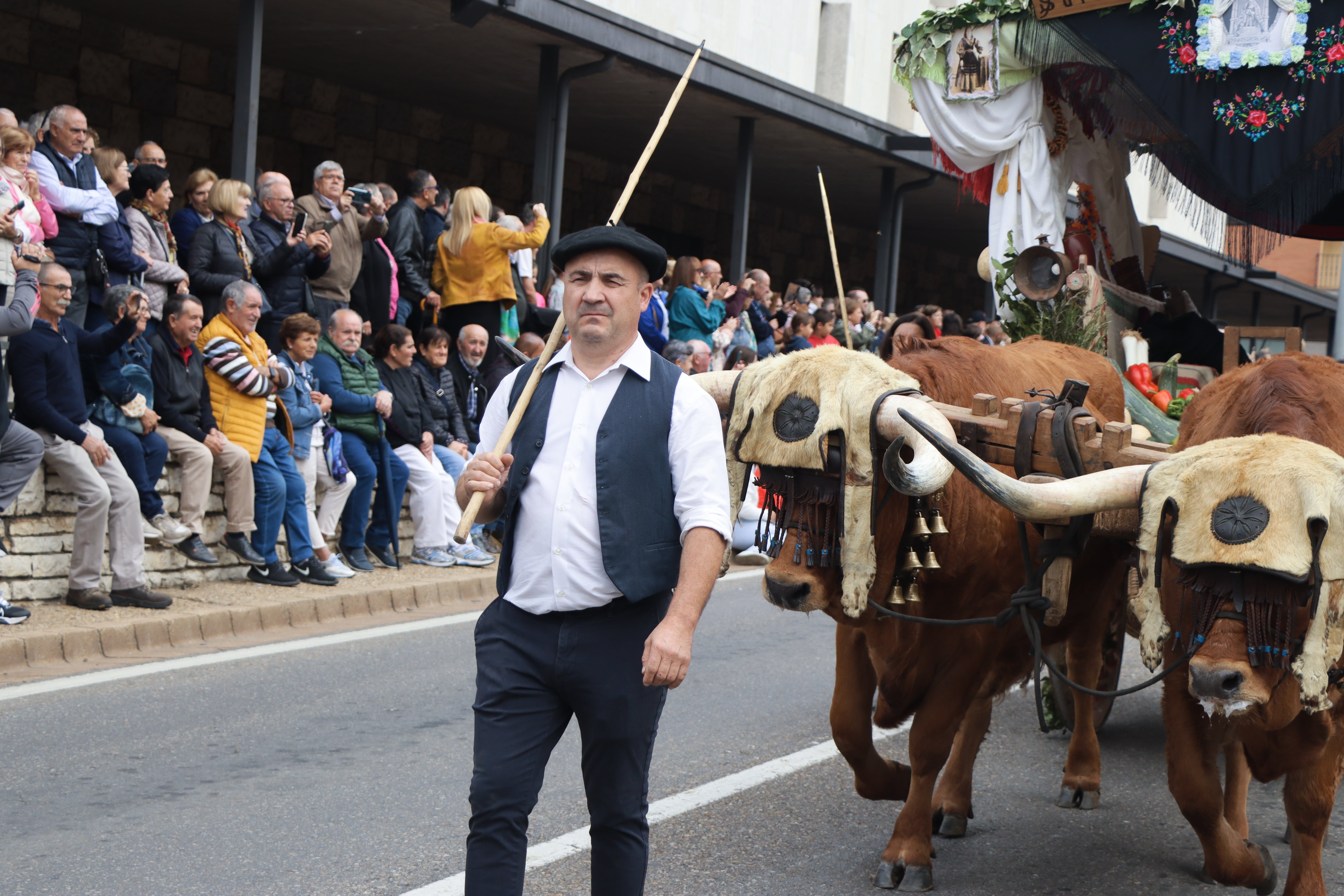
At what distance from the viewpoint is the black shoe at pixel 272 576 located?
369 inches

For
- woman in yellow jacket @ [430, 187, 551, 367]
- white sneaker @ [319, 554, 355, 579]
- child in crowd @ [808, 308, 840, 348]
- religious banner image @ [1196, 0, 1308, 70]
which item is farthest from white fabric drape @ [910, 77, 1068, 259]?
child in crowd @ [808, 308, 840, 348]

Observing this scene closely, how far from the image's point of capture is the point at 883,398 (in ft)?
14.4

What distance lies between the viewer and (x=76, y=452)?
8.08 metres

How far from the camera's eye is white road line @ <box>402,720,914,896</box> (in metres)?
4.41

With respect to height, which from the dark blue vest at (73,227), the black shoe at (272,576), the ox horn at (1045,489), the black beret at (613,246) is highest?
the dark blue vest at (73,227)

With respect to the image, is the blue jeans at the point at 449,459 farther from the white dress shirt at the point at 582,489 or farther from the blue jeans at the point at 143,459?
the white dress shirt at the point at 582,489

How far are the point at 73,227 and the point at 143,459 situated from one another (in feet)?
4.99

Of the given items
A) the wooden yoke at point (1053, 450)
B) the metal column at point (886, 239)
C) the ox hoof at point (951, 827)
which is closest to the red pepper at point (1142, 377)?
the wooden yoke at point (1053, 450)

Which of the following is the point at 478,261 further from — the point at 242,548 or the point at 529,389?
the point at 529,389

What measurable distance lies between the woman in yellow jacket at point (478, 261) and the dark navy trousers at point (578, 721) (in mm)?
8232

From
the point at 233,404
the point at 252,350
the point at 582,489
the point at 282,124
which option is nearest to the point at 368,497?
the point at 233,404

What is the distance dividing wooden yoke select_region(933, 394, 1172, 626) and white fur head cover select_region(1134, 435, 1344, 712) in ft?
1.30

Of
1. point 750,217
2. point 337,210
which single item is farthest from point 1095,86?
point 750,217

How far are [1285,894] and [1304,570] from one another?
1327 millimetres
